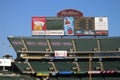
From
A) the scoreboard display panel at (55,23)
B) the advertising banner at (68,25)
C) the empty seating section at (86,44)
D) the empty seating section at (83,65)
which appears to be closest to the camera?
the empty seating section at (83,65)

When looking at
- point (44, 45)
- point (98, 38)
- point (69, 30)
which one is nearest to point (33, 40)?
point (44, 45)

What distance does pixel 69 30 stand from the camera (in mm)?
95312

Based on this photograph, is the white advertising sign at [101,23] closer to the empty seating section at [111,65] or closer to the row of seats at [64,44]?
the row of seats at [64,44]

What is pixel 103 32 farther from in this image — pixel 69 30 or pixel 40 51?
pixel 40 51

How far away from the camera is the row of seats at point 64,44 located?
9619 centimetres

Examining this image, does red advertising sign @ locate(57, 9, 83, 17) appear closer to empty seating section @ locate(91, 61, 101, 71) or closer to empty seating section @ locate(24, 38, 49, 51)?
empty seating section @ locate(24, 38, 49, 51)

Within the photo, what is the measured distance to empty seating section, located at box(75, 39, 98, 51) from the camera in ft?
316

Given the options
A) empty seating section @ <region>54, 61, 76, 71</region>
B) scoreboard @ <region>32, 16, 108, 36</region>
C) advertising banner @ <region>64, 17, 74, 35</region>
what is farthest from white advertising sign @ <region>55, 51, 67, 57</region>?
advertising banner @ <region>64, 17, 74, 35</region>

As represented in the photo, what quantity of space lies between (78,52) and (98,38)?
19.0ft

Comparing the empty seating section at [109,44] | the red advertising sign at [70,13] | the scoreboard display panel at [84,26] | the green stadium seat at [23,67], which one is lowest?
the green stadium seat at [23,67]

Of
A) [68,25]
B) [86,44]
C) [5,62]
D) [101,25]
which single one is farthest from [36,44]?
[101,25]

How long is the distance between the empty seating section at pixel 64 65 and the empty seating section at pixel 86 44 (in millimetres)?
3930

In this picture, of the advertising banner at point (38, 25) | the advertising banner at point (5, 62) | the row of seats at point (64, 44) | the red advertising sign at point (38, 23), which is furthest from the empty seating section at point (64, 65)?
the advertising banner at point (5, 62)

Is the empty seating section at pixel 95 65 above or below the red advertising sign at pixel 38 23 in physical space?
below
